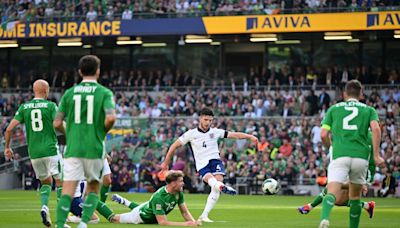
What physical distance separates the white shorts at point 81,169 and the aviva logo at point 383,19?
28.7 metres

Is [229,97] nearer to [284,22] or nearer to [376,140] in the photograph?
[284,22]

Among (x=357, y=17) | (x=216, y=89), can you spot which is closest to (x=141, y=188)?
(x=216, y=89)

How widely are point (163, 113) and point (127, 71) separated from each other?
7.69 metres

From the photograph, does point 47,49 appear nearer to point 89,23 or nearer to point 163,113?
point 89,23

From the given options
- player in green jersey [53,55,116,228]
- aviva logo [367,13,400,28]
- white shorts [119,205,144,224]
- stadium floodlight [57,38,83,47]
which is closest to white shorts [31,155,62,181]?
white shorts [119,205,144,224]

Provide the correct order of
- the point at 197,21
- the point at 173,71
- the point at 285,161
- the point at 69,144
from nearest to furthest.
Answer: the point at 69,144 < the point at 285,161 < the point at 197,21 < the point at 173,71

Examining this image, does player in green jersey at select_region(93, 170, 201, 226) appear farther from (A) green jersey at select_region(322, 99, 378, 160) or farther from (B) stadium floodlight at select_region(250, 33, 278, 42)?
(B) stadium floodlight at select_region(250, 33, 278, 42)

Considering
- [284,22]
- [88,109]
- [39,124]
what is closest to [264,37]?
[284,22]

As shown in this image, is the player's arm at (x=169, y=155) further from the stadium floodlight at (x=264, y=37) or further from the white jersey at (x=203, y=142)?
the stadium floodlight at (x=264, y=37)

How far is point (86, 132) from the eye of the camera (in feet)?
39.6

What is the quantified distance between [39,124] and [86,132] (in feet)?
12.9

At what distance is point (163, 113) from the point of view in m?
41.8

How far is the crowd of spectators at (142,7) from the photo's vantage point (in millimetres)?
40375

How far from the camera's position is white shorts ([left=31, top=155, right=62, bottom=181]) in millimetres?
15938
